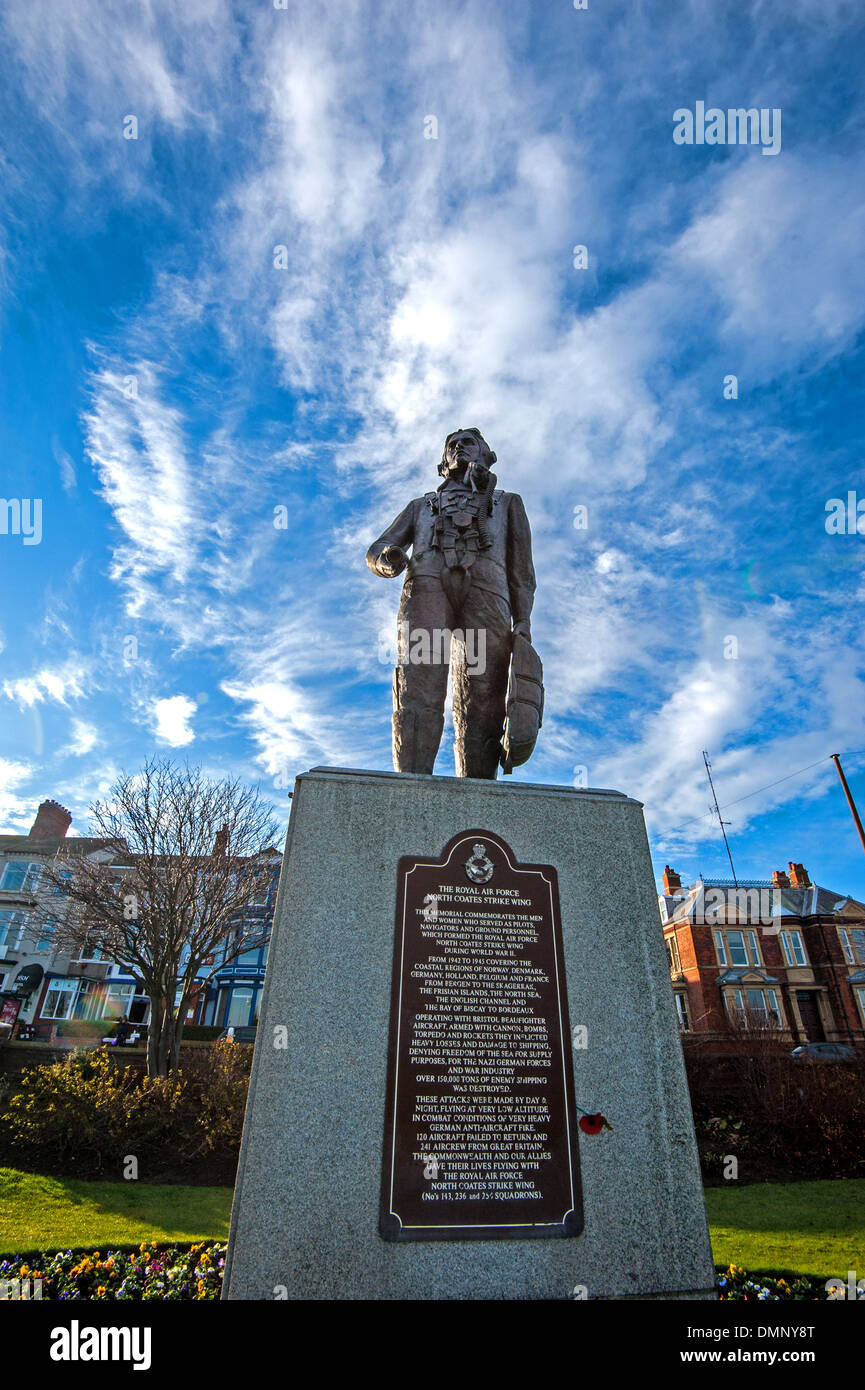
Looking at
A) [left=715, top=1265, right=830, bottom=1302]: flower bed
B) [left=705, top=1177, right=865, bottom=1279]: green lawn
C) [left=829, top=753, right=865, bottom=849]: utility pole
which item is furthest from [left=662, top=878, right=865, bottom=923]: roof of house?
[left=715, top=1265, right=830, bottom=1302]: flower bed

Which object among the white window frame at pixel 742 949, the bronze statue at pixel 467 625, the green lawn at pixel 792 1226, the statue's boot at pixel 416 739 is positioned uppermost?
the white window frame at pixel 742 949

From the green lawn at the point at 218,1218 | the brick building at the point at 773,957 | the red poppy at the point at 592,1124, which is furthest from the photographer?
the brick building at the point at 773,957

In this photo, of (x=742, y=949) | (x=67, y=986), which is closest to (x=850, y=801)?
(x=742, y=949)

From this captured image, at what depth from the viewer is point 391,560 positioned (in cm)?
530

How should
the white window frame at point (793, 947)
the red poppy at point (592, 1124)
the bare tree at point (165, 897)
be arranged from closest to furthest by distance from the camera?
the red poppy at point (592, 1124)
the bare tree at point (165, 897)
the white window frame at point (793, 947)

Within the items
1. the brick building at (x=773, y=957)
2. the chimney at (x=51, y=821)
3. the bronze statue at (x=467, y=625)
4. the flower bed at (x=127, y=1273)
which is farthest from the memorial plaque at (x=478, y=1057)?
the chimney at (x=51, y=821)

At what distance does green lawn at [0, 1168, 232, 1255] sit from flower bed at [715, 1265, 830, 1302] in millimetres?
5103

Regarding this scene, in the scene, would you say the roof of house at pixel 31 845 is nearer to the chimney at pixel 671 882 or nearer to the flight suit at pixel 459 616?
the chimney at pixel 671 882

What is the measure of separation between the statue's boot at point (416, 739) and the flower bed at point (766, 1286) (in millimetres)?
4099

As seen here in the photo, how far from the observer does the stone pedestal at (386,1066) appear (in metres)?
2.89

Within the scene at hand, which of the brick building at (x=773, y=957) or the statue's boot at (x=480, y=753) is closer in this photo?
the statue's boot at (x=480, y=753)

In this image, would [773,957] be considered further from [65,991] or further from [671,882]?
[65,991]

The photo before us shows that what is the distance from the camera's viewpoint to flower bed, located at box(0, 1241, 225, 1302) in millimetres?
4668
